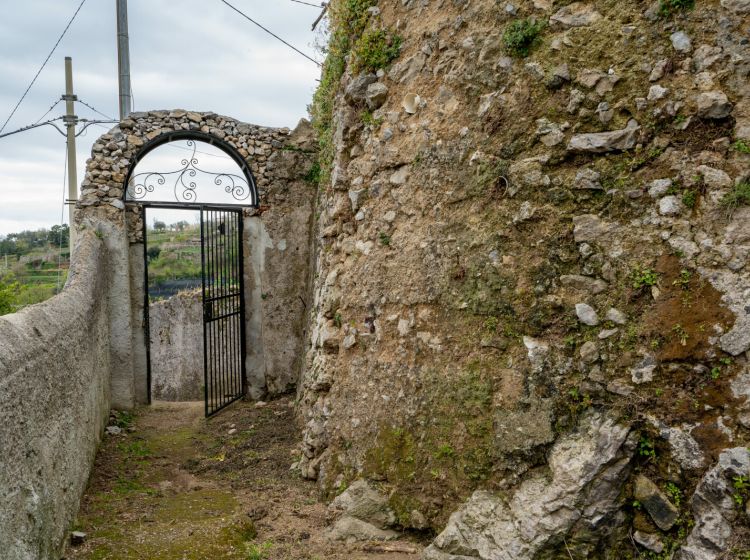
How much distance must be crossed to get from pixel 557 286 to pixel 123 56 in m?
10.3

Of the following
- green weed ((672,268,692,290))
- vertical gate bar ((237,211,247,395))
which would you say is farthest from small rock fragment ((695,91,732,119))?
vertical gate bar ((237,211,247,395))

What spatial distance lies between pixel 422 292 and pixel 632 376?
5.28 feet

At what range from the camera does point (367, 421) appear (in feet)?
14.8

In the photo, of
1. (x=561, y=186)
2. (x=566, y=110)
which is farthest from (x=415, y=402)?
(x=566, y=110)

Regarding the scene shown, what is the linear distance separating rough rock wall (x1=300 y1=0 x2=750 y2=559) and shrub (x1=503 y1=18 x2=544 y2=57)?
0.01 metres

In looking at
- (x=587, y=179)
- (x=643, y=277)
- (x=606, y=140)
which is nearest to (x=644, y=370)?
(x=643, y=277)

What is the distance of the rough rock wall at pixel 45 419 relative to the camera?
2.88 meters

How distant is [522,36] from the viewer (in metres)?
3.94

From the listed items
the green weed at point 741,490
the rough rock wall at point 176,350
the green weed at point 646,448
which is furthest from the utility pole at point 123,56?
the green weed at point 741,490

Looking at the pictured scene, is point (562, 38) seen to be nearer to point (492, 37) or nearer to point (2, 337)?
point (492, 37)

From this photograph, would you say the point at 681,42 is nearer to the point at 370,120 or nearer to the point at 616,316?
the point at 616,316

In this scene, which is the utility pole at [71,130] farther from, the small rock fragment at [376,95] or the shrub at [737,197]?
the shrub at [737,197]

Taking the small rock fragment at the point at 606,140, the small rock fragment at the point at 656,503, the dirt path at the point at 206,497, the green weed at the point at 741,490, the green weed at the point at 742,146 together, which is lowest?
the dirt path at the point at 206,497

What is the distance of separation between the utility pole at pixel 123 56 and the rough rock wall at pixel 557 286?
760 centimetres
